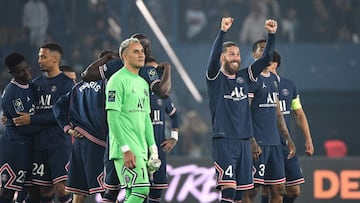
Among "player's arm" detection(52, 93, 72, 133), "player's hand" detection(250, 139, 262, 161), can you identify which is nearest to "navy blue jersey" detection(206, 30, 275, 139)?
"player's hand" detection(250, 139, 262, 161)

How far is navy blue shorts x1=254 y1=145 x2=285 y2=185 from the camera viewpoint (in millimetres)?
13039

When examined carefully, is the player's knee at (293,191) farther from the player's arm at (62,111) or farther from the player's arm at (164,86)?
the player's arm at (62,111)

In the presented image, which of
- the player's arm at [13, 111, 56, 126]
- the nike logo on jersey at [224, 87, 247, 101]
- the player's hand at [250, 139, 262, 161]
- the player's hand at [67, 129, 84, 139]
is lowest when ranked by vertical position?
the player's hand at [250, 139, 262, 161]

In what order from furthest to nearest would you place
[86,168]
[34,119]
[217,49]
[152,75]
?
1. [34,119]
2. [86,168]
3. [217,49]
4. [152,75]

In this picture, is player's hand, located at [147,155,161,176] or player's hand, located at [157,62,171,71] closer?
player's hand, located at [147,155,161,176]

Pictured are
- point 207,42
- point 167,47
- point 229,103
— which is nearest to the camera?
point 229,103

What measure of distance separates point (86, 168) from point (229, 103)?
5.56ft

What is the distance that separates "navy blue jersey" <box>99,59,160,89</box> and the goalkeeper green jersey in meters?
0.51

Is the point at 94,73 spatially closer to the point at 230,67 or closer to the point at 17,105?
the point at 17,105

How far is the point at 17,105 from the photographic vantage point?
→ 1273cm

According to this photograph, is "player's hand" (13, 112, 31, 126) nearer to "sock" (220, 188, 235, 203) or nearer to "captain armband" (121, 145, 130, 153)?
"sock" (220, 188, 235, 203)

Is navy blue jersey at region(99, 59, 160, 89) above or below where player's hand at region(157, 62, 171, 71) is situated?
below

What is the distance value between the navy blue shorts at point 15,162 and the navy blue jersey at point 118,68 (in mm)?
1738

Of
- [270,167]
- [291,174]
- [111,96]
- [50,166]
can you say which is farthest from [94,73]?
[291,174]
